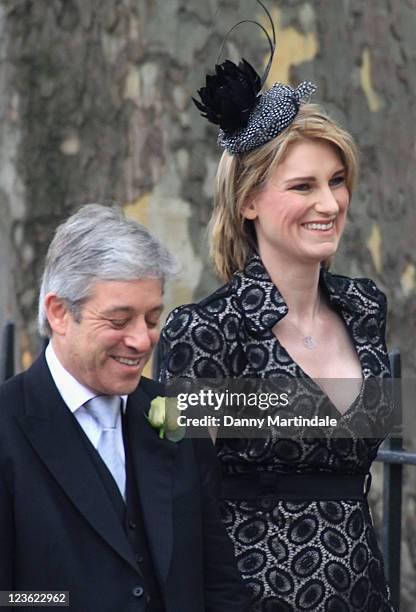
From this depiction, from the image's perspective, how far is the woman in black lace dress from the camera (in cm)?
361

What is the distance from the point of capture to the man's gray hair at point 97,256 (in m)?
3.20

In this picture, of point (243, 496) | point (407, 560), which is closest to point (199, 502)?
point (243, 496)

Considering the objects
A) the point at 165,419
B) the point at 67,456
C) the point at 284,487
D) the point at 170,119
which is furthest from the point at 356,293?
the point at 170,119

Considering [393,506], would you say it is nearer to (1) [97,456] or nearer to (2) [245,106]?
(2) [245,106]

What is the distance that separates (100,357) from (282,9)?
308 cm

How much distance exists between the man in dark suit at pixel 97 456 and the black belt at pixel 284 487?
0.84 ft

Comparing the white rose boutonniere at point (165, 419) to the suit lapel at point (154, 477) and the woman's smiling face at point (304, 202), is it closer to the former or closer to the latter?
the suit lapel at point (154, 477)

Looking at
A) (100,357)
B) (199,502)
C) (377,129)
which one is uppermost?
(377,129)

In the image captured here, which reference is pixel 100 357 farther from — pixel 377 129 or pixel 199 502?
pixel 377 129

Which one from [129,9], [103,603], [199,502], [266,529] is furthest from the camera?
[129,9]

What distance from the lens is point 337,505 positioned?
3646 mm

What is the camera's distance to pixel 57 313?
3258mm

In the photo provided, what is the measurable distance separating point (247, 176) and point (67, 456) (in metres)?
0.86

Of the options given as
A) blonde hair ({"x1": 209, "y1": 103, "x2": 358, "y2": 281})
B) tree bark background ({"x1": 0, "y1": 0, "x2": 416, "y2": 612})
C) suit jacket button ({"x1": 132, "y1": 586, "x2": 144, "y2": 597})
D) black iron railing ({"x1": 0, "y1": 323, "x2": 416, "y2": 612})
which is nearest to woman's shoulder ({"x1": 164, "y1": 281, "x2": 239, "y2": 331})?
blonde hair ({"x1": 209, "y1": 103, "x2": 358, "y2": 281})
